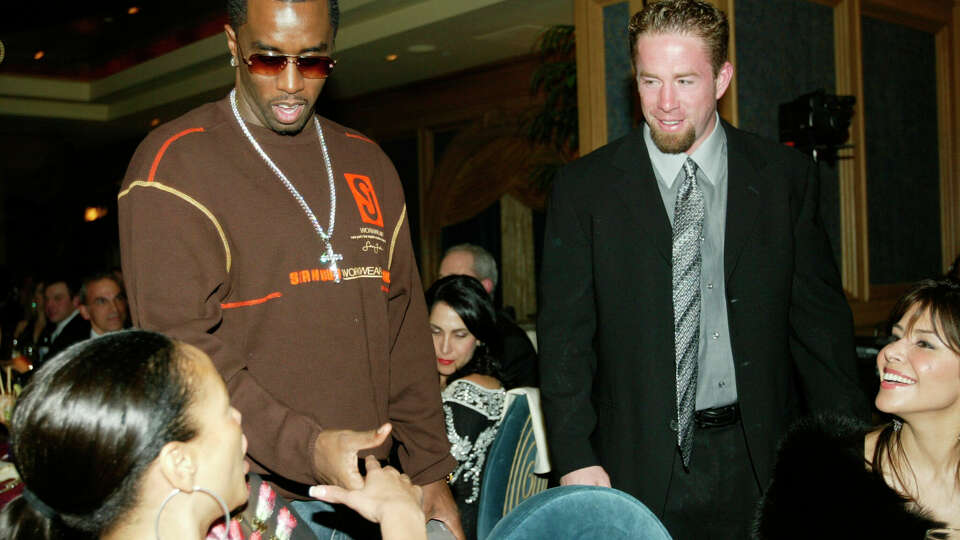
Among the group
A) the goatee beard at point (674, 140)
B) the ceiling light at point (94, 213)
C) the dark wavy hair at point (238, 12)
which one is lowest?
the goatee beard at point (674, 140)

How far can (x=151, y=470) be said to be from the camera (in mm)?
1073

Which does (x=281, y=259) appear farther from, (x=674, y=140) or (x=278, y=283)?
(x=674, y=140)

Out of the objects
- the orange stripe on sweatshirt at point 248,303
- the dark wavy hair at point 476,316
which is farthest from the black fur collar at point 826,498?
the dark wavy hair at point 476,316

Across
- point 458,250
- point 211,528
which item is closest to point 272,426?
point 211,528

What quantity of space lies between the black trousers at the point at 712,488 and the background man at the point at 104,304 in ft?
12.1

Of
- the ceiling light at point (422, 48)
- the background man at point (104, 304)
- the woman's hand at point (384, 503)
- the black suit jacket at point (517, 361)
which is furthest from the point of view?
the ceiling light at point (422, 48)

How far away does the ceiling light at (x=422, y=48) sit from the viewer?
7.16 meters

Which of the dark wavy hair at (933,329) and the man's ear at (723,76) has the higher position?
the man's ear at (723,76)

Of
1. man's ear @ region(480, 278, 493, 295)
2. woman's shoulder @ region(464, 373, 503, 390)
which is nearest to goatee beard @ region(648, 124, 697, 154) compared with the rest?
woman's shoulder @ region(464, 373, 503, 390)

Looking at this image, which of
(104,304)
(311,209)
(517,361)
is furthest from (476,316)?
(104,304)

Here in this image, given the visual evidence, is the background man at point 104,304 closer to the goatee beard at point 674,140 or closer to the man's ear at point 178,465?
the goatee beard at point 674,140

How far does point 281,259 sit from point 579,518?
0.62 meters

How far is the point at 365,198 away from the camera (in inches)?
62.0

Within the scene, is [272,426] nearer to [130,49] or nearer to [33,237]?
[130,49]
